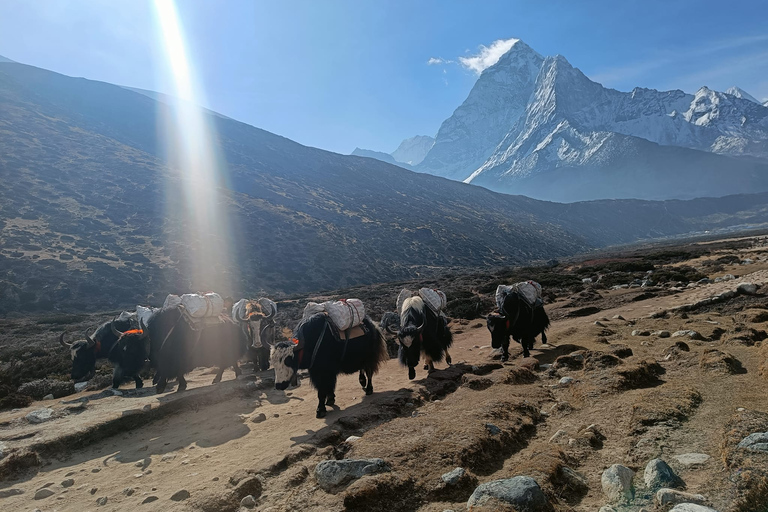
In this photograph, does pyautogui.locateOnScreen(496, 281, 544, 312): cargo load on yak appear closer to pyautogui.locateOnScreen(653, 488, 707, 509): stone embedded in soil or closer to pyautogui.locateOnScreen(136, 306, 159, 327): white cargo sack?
pyautogui.locateOnScreen(653, 488, 707, 509): stone embedded in soil

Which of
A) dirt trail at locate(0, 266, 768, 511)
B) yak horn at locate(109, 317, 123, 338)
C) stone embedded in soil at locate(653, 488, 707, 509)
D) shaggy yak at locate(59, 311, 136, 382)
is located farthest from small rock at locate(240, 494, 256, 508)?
shaggy yak at locate(59, 311, 136, 382)

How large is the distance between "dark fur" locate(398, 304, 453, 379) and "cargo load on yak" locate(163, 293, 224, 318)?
4.41m

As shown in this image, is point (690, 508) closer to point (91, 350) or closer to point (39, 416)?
point (39, 416)

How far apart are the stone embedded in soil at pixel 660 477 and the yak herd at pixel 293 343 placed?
14.7ft

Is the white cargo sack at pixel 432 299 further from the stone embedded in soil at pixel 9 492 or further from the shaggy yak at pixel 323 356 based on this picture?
the stone embedded in soil at pixel 9 492

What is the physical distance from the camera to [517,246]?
80.9m

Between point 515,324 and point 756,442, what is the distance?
6.01 meters

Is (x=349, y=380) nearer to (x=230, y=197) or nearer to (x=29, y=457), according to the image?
(x=29, y=457)

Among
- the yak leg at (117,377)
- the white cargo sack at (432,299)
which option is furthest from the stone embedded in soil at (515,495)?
the yak leg at (117,377)

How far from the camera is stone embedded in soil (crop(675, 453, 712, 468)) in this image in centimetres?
284

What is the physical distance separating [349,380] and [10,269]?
122 feet

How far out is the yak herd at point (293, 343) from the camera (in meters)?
6.58

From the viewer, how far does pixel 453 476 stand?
3193 mm

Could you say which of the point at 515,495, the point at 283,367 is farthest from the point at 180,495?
the point at 515,495
